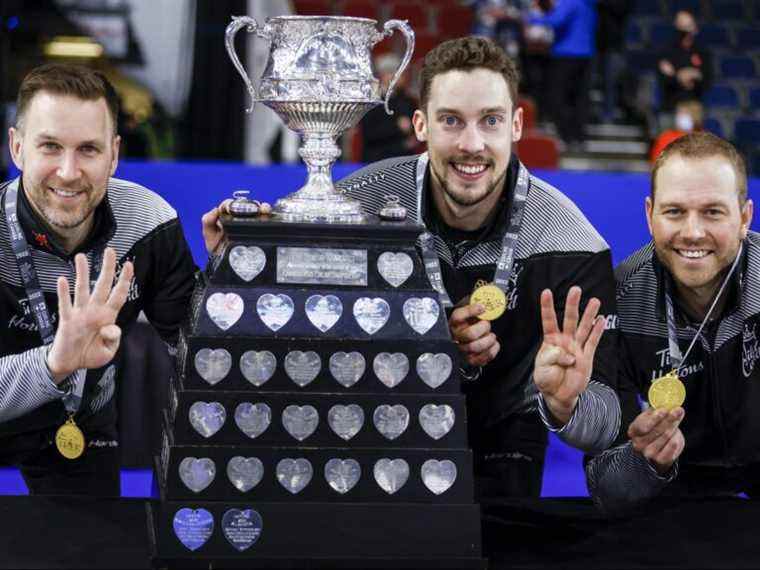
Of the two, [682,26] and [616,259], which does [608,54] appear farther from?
[616,259]

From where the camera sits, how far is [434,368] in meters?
2.24

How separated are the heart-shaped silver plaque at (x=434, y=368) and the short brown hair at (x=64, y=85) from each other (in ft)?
3.18

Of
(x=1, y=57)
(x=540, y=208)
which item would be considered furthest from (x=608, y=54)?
(x=540, y=208)

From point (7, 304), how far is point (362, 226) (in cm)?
108

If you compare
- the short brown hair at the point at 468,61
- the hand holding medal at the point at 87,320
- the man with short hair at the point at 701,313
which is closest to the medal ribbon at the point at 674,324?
the man with short hair at the point at 701,313

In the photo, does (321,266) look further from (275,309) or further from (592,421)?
(592,421)

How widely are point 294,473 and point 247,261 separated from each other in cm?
36

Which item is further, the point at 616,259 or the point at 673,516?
the point at 616,259

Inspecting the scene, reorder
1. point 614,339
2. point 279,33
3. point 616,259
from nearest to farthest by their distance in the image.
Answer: point 279,33, point 614,339, point 616,259

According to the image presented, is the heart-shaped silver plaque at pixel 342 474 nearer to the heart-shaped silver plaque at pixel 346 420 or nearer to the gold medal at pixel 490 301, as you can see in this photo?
the heart-shaped silver plaque at pixel 346 420

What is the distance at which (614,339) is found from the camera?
2.81m

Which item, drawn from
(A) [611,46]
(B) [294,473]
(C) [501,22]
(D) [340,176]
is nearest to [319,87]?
(B) [294,473]

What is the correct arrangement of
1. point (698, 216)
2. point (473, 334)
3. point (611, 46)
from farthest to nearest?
point (611, 46)
point (698, 216)
point (473, 334)

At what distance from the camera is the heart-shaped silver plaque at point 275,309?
221cm
